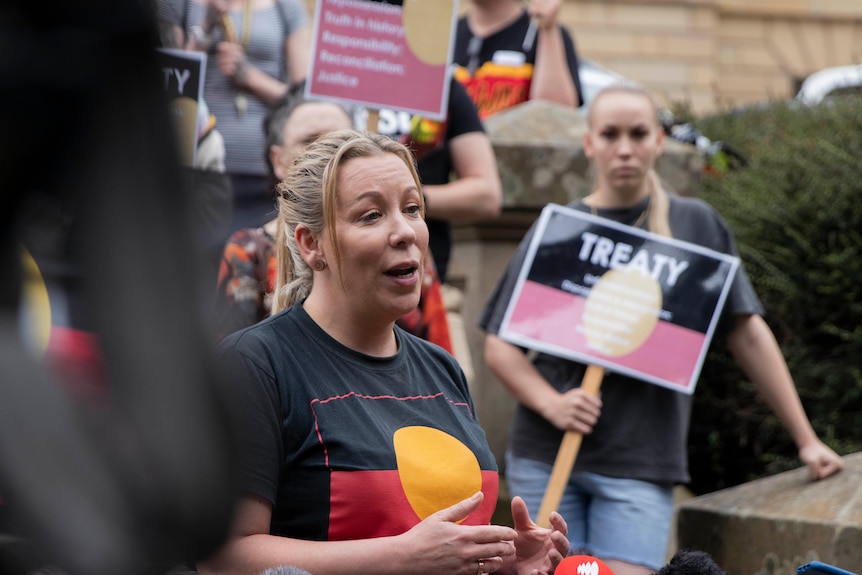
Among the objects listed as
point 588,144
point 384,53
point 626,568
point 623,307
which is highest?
point 384,53

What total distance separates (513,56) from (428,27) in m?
1.36

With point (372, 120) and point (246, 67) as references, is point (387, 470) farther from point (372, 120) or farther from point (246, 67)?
point (246, 67)

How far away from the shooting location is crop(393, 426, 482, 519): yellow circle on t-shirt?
250 cm

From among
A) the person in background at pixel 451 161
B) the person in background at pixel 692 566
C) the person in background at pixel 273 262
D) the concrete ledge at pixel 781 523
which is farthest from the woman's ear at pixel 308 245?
the concrete ledge at pixel 781 523

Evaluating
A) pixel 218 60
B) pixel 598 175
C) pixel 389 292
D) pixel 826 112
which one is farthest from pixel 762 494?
pixel 826 112

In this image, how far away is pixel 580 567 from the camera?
2.44 meters

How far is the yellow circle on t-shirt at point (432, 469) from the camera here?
250cm

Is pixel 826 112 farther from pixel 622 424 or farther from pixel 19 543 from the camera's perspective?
pixel 19 543

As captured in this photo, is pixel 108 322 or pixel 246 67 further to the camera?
pixel 246 67

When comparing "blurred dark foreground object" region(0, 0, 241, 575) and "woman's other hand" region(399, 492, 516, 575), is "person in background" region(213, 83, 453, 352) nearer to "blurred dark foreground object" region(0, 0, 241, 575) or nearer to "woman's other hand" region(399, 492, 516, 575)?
"woman's other hand" region(399, 492, 516, 575)

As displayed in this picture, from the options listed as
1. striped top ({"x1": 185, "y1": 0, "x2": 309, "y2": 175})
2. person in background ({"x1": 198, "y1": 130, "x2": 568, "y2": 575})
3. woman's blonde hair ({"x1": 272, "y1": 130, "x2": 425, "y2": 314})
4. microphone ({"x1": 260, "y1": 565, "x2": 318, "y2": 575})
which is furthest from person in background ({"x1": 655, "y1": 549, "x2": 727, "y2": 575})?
striped top ({"x1": 185, "y1": 0, "x2": 309, "y2": 175})

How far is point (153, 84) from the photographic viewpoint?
1.03 meters

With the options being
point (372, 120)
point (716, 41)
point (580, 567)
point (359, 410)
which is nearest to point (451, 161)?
point (372, 120)

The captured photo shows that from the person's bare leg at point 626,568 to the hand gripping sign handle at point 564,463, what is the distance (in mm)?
217
